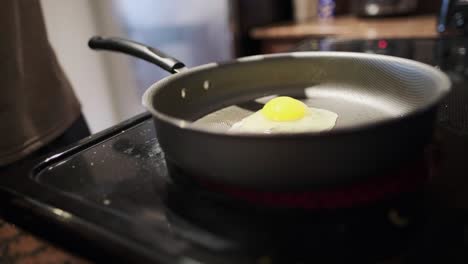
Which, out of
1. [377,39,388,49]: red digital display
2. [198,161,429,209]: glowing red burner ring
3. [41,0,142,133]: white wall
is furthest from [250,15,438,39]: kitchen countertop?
[198,161,429,209]: glowing red burner ring

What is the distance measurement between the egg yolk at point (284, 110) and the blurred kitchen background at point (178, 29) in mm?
1012

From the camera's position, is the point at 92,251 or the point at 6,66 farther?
the point at 6,66

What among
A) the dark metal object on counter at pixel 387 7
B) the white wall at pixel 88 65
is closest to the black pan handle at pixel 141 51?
the white wall at pixel 88 65

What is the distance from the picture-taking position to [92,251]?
1.26 ft

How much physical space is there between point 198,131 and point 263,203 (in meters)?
0.10

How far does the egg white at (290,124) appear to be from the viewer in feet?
1.91

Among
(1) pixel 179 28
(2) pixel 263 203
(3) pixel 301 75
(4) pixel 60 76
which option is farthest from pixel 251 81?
(1) pixel 179 28

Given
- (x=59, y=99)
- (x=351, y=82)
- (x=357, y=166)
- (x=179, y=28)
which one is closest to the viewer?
(x=357, y=166)

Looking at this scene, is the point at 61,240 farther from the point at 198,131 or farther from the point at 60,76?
the point at 60,76

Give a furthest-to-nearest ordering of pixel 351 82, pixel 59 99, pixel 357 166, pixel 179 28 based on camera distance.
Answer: pixel 179 28, pixel 59 99, pixel 351 82, pixel 357 166

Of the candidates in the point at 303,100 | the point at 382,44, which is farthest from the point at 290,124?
the point at 382,44

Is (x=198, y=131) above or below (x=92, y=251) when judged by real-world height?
above

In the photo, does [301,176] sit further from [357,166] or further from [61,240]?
[61,240]

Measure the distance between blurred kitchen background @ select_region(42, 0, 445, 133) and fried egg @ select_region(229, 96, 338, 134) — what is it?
1006mm
